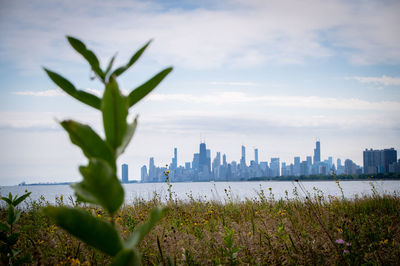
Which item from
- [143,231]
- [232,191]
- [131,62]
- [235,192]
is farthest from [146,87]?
[235,192]

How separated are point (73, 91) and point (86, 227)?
528 millimetres

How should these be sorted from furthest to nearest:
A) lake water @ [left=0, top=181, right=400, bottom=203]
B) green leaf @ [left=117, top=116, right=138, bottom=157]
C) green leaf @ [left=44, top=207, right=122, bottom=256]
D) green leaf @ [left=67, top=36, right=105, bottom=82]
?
lake water @ [left=0, top=181, right=400, bottom=203]
green leaf @ [left=67, top=36, right=105, bottom=82]
green leaf @ [left=117, top=116, right=138, bottom=157]
green leaf @ [left=44, top=207, right=122, bottom=256]

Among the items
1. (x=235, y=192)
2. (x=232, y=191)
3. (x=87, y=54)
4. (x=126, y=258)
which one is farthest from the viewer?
(x=235, y=192)

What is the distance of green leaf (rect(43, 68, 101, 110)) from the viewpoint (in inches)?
43.9

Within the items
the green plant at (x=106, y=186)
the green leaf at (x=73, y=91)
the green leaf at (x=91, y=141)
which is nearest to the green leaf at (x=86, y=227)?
the green plant at (x=106, y=186)

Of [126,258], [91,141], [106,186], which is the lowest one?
[126,258]

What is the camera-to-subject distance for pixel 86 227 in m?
0.90

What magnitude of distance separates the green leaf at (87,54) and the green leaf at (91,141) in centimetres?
27

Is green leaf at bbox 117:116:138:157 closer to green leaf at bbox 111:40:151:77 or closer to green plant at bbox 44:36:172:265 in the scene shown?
green plant at bbox 44:36:172:265

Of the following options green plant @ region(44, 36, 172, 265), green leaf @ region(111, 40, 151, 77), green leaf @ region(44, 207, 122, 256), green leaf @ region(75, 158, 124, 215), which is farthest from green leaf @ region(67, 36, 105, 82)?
green leaf @ region(44, 207, 122, 256)

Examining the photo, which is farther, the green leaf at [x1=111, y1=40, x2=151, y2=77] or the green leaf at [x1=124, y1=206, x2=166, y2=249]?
the green leaf at [x1=111, y1=40, x2=151, y2=77]

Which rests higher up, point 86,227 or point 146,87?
point 146,87

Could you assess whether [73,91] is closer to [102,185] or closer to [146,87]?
[146,87]

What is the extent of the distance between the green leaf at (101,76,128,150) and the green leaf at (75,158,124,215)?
12 centimetres
